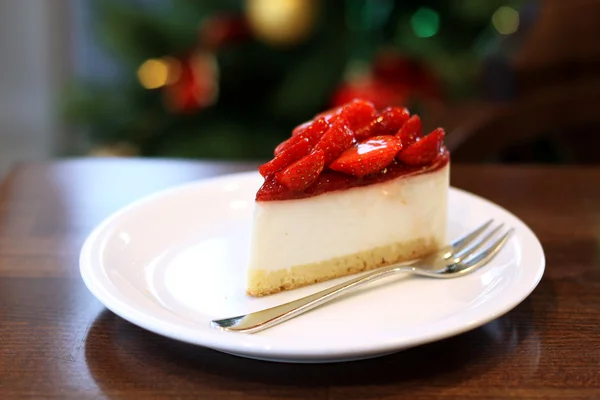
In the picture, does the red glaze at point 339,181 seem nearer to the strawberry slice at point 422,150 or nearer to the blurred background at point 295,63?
the strawberry slice at point 422,150

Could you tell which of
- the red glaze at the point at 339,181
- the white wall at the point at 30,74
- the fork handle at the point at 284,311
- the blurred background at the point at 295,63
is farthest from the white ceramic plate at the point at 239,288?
the white wall at the point at 30,74

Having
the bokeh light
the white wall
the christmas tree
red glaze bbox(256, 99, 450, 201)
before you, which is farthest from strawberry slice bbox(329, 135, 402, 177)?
the white wall

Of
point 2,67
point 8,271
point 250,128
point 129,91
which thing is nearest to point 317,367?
point 8,271

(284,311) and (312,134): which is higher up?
(312,134)

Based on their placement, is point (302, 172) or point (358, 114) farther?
point (358, 114)

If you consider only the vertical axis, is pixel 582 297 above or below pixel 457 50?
below

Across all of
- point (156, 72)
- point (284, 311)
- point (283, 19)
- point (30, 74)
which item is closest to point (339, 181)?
point (284, 311)

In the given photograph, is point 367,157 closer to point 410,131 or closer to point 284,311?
point 410,131

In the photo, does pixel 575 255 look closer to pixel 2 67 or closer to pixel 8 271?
pixel 8 271
